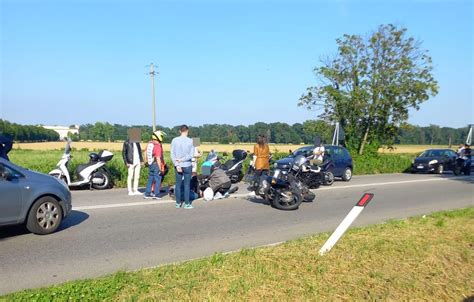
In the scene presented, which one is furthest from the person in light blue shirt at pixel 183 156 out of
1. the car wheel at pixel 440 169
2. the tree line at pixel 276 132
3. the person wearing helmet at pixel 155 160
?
the tree line at pixel 276 132

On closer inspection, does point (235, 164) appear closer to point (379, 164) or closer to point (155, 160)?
point (155, 160)

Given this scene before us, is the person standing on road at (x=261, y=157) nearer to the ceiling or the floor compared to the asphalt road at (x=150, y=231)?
nearer to the ceiling

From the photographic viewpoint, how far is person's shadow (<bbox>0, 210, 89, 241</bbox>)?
7001 mm

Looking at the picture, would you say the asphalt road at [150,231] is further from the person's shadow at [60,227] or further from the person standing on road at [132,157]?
the person standing on road at [132,157]

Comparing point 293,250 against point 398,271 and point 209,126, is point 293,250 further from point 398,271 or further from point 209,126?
point 209,126

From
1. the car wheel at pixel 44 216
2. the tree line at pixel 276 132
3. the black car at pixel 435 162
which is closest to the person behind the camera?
the car wheel at pixel 44 216

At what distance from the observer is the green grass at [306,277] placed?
4.12 m

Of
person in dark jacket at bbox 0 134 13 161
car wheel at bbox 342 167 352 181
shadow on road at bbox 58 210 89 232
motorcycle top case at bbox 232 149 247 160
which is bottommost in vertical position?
car wheel at bbox 342 167 352 181

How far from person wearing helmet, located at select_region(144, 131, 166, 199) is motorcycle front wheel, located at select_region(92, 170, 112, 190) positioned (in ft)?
8.09

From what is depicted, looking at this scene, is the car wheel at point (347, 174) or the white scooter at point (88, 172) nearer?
the white scooter at point (88, 172)

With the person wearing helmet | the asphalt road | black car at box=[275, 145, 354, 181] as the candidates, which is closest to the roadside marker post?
the asphalt road

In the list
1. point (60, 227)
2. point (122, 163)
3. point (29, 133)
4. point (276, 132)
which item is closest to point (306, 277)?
point (60, 227)

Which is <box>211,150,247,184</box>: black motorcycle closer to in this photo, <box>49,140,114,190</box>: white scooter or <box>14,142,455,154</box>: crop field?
<box>49,140,114,190</box>: white scooter

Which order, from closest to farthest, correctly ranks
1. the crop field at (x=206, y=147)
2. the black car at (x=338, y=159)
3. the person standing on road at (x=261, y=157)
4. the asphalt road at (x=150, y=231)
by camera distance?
1. the asphalt road at (x=150, y=231)
2. the person standing on road at (x=261, y=157)
3. the black car at (x=338, y=159)
4. the crop field at (x=206, y=147)
